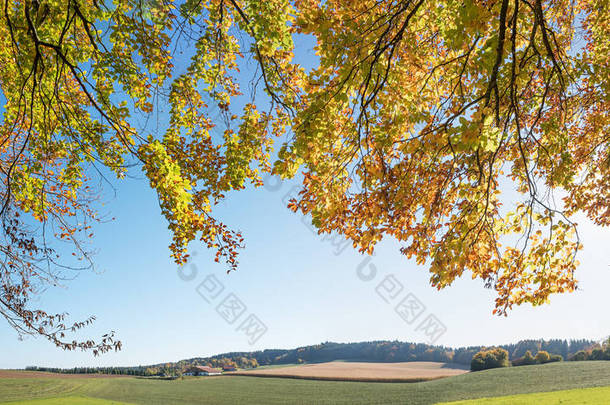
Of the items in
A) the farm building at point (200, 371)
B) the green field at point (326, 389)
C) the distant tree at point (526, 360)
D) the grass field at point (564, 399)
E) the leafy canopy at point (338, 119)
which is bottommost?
the farm building at point (200, 371)

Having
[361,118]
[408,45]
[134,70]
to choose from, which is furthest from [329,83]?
[134,70]

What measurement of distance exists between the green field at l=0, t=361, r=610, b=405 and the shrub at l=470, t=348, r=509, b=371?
7.85 m

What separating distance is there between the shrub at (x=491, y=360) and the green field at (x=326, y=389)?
785 cm

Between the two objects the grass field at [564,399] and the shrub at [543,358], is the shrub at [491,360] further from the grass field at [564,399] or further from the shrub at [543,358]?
the grass field at [564,399]

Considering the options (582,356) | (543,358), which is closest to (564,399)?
(543,358)

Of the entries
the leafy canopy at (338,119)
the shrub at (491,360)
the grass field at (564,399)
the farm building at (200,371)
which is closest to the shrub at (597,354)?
the shrub at (491,360)

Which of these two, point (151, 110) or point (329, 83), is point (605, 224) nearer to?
point (329, 83)

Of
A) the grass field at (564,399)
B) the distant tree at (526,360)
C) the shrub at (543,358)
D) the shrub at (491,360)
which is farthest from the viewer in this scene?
the distant tree at (526,360)

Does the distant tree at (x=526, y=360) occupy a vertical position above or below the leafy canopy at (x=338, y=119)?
A: below

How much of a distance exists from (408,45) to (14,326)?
30.9 feet

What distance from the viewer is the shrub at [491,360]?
1775 inches

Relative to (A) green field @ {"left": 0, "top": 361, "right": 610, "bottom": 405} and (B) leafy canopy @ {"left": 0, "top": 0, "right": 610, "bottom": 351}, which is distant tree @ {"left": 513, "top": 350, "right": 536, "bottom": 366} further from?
(B) leafy canopy @ {"left": 0, "top": 0, "right": 610, "bottom": 351}

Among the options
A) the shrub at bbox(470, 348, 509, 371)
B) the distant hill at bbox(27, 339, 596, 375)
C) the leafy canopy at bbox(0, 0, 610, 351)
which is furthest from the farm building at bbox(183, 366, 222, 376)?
the leafy canopy at bbox(0, 0, 610, 351)

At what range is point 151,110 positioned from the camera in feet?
24.3
